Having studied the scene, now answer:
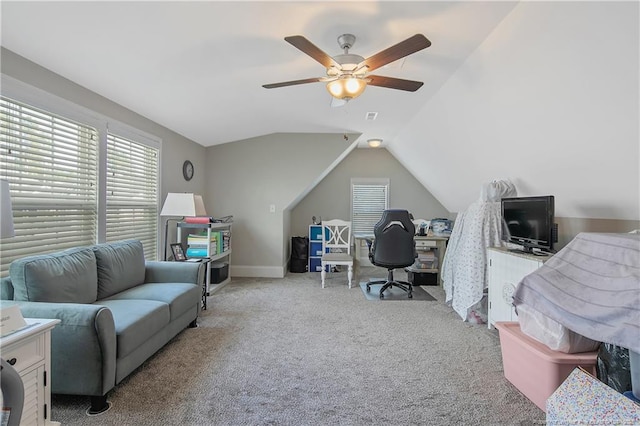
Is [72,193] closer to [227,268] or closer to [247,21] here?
[247,21]

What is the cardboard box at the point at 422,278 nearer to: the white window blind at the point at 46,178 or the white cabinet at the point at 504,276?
the white cabinet at the point at 504,276

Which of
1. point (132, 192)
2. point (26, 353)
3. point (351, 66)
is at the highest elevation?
point (351, 66)

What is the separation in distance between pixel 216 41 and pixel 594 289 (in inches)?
108

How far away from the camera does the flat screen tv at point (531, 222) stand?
7.98ft

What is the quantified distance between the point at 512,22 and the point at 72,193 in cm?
351

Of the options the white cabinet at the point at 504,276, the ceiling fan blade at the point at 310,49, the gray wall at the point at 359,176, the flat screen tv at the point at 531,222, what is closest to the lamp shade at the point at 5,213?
the ceiling fan blade at the point at 310,49

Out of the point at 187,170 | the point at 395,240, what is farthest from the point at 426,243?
the point at 187,170

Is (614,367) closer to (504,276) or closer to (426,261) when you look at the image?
(504,276)

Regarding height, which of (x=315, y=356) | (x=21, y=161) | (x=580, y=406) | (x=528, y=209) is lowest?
(x=315, y=356)

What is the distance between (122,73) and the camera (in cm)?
250

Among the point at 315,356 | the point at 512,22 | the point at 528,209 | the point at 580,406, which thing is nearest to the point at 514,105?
the point at 512,22

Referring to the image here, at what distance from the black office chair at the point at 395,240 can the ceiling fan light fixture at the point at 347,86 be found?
204 centimetres

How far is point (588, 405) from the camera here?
56.2 inches

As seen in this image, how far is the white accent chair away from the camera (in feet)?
15.1
